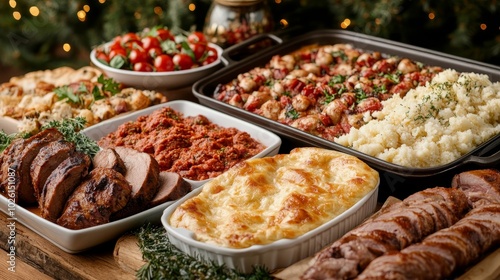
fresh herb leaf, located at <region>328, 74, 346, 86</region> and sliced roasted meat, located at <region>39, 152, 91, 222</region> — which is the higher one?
fresh herb leaf, located at <region>328, 74, 346, 86</region>

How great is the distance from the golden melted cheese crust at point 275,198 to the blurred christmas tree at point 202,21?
2.48m

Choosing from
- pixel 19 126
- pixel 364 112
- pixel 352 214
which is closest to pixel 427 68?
pixel 364 112

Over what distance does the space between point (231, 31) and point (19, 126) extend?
79.7 inches

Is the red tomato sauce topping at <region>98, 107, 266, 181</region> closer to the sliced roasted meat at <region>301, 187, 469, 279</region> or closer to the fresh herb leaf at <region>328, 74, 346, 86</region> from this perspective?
the fresh herb leaf at <region>328, 74, 346, 86</region>

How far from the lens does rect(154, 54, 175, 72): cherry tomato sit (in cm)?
518

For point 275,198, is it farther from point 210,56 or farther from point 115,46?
point 115,46

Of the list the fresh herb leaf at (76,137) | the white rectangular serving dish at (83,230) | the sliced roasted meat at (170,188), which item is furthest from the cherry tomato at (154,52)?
the white rectangular serving dish at (83,230)

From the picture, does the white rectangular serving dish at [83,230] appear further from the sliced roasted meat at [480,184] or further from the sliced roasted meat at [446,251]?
the sliced roasted meat at [480,184]

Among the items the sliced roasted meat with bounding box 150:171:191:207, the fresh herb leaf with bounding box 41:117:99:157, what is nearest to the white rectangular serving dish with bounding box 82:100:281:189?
the fresh herb leaf with bounding box 41:117:99:157

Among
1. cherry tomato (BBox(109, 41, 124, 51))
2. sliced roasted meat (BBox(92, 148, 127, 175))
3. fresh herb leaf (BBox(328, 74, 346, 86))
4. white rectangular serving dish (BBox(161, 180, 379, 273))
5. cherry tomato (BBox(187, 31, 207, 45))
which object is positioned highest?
cherry tomato (BBox(187, 31, 207, 45))

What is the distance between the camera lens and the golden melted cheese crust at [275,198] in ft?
9.84

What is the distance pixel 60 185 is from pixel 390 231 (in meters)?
1.62

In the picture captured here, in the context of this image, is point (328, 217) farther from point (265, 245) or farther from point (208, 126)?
point (208, 126)

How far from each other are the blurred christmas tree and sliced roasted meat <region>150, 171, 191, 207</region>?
2.75 meters
